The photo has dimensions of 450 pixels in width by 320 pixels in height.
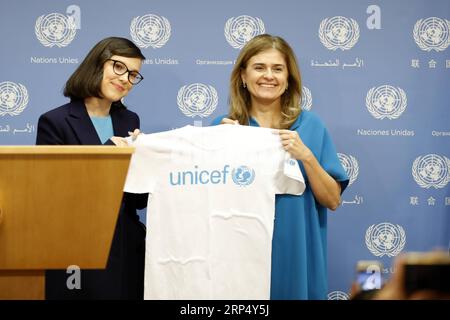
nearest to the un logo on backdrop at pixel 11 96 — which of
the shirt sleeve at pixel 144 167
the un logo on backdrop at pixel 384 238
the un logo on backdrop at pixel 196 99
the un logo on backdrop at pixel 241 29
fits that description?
the un logo on backdrop at pixel 196 99

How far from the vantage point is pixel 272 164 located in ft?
7.03

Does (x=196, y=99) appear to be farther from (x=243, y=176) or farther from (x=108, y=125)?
(x=243, y=176)

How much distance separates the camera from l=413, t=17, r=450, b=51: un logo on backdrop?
3.26m

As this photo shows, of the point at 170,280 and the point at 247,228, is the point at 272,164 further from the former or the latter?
the point at 170,280

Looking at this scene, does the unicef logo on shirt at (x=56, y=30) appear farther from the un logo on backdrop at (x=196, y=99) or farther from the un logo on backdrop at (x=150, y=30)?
the un logo on backdrop at (x=196, y=99)

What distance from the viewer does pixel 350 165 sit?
3297mm

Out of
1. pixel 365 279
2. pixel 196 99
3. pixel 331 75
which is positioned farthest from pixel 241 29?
pixel 365 279

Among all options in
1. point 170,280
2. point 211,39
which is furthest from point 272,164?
point 211,39

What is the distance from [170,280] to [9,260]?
2.79ft

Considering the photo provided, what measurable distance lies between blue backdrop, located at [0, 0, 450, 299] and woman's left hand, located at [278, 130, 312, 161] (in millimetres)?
1197

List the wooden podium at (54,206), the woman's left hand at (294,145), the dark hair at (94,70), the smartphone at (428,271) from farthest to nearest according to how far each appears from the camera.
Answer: the dark hair at (94,70) < the woman's left hand at (294,145) < the wooden podium at (54,206) < the smartphone at (428,271)

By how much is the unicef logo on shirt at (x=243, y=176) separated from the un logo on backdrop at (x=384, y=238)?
1.48 metres

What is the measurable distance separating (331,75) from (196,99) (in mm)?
855

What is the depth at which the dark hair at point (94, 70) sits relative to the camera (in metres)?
2.38
